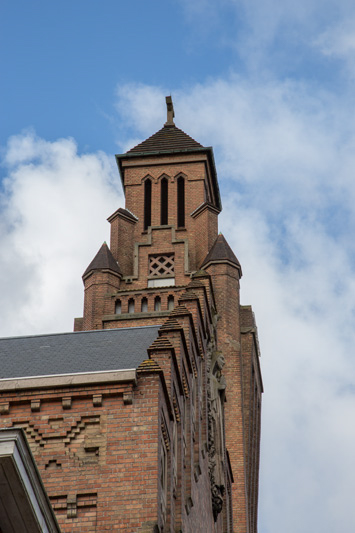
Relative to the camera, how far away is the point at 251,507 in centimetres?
4438

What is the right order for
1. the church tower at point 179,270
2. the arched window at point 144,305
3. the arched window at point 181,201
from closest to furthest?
1. the church tower at point 179,270
2. the arched window at point 144,305
3. the arched window at point 181,201

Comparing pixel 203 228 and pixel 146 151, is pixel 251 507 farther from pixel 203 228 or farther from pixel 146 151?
pixel 146 151

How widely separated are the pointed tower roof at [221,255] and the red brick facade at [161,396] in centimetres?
8

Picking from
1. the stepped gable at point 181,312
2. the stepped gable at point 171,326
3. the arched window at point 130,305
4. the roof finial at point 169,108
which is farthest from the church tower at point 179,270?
the stepped gable at point 171,326

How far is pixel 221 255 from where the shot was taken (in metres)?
47.5

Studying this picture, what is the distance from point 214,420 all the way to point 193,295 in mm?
4371

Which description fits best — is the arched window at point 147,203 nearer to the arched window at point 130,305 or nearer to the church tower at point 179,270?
the church tower at point 179,270

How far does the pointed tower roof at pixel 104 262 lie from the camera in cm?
4653

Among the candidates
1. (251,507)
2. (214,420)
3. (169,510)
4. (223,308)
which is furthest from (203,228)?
(169,510)

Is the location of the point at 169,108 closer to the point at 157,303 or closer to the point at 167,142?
the point at 167,142

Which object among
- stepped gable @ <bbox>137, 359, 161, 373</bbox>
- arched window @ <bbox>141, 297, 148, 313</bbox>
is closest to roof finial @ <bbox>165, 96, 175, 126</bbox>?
arched window @ <bbox>141, 297, 148, 313</bbox>

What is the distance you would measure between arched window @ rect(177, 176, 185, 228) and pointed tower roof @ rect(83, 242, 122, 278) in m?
4.33

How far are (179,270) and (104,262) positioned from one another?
3.37m

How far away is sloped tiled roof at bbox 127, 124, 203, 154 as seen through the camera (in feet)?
175
